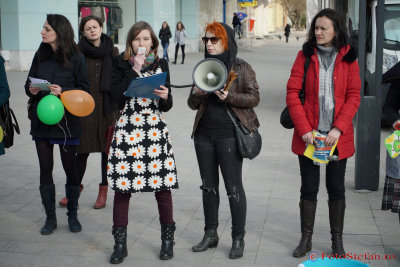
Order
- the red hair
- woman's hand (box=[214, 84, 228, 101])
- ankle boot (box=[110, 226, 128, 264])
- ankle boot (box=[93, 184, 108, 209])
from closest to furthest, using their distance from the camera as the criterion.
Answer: woman's hand (box=[214, 84, 228, 101])
the red hair
ankle boot (box=[110, 226, 128, 264])
ankle boot (box=[93, 184, 108, 209])

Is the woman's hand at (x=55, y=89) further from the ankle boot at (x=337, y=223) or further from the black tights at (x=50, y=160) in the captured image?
Result: the ankle boot at (x=337, y=223)

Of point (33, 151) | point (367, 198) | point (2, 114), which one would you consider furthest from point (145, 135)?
point (33, 151)

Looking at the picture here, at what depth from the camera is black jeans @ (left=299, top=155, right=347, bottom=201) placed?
16.8 ft

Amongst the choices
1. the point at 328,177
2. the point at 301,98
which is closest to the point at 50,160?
the point at 301,98

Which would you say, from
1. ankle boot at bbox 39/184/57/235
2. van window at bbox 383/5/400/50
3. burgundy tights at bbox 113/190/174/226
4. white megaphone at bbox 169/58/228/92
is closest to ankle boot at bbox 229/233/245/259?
burgundy tights at bbox 113/190/174/226

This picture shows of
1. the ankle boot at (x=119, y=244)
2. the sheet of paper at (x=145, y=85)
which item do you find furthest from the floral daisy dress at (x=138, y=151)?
the ankle boot at (x=119, y=244)

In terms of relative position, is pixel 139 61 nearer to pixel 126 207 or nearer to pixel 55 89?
pixel 55 89

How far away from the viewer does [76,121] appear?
19.5 feet

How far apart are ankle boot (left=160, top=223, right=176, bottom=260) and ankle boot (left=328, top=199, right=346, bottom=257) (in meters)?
1.23

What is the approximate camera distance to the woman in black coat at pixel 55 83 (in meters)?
5.77

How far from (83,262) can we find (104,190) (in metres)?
1.64

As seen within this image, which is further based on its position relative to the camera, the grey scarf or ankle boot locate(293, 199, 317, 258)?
ankle boot locate(293, 199, 317, 258)

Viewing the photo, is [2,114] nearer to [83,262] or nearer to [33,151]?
[83,262]

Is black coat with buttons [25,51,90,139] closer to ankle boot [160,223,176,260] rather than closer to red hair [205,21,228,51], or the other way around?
ankle boot [160,223,176,260]
